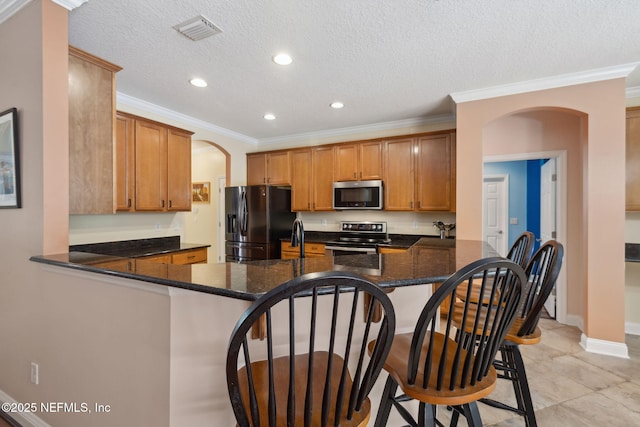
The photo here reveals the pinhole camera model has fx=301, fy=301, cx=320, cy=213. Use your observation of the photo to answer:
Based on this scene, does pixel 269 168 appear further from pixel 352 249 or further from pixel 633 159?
pixel 633 159

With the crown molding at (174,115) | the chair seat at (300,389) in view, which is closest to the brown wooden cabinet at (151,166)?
the crown molding at (174,115)

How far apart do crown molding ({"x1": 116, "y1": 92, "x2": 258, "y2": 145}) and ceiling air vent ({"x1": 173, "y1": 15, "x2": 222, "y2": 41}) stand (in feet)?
5.35

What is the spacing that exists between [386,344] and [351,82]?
266 centimetres

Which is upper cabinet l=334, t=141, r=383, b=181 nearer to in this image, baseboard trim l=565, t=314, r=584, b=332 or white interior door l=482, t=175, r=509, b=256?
white interior door l=482, t=175, r=509, b=256

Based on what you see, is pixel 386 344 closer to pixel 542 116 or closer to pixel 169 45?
pixel 169 45

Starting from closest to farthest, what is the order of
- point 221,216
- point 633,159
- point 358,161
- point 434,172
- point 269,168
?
point 633,159, point 434,172, point 358,161, point 269,168, point 221,216

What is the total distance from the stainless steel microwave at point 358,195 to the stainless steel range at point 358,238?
38 cm

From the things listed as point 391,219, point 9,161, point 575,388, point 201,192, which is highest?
point 201,192

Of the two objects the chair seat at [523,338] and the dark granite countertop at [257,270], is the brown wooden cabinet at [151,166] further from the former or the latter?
the chair seat at [523,338]

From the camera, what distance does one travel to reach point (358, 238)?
4492 millimetres

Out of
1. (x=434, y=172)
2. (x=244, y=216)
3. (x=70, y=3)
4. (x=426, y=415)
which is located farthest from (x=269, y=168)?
(x=426, y=415)

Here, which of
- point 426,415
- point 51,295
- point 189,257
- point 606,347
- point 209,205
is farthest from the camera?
point 209,205

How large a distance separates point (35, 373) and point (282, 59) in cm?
270

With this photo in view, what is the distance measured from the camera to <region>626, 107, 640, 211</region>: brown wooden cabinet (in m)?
3.01
